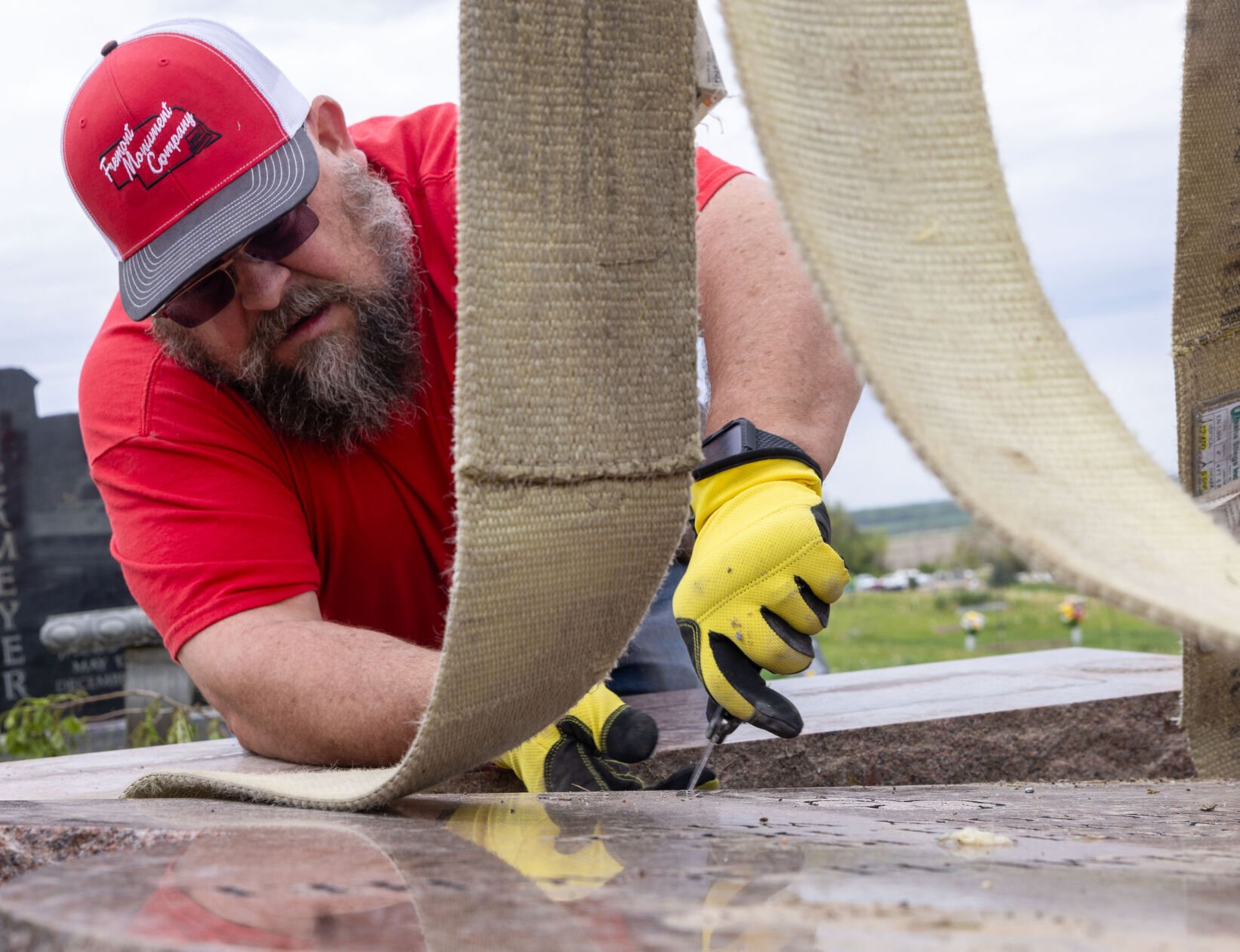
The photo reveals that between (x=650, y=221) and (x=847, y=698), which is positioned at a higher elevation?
(x=650, y=221)

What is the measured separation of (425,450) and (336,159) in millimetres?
566

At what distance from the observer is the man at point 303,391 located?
1672 mm

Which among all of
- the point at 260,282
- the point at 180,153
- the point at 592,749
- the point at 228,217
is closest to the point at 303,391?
the point at 260,282

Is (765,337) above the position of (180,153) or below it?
below

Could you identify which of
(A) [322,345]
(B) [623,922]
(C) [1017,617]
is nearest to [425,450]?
(A) [322,345]

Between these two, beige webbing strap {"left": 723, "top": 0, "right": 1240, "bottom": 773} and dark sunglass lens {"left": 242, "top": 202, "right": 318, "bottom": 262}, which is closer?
beige webbing strap {"left": 723, "top": 0, "right": 1240, "bottom": 773}

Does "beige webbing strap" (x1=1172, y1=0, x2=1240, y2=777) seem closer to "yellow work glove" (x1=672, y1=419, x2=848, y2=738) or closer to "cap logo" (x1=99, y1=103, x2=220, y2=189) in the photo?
"yellow work glove" (x1=672, y1=419, x2=848, y2=738)

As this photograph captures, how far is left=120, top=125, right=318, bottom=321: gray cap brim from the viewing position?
1825 mm

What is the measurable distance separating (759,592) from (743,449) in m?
0.25

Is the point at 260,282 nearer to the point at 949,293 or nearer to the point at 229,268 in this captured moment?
the point at 229,268

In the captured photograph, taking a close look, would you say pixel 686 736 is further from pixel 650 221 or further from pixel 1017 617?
pixel 1017 617

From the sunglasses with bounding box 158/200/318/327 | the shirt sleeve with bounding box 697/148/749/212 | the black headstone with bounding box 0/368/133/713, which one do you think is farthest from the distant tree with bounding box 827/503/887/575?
the sunglasses with bounding box 158/200/318/327

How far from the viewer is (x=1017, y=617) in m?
9.52

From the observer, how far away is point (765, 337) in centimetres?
181
